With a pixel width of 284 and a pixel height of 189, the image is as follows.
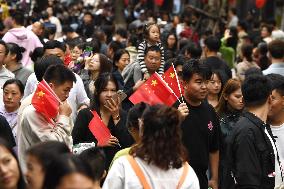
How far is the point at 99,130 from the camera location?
711cm

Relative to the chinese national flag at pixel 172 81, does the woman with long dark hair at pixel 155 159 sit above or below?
above

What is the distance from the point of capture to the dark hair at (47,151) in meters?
4.34

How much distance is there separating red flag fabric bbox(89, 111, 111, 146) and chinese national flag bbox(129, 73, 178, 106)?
1.87ft

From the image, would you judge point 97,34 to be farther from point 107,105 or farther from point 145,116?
point 145,116

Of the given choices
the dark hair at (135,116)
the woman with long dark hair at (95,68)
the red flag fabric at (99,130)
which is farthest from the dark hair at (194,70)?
the woman with long dark hair at (95,68)

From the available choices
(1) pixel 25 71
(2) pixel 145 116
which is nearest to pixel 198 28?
(1) pixel 25 71

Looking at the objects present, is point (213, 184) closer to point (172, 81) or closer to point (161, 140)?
point (172, 81)

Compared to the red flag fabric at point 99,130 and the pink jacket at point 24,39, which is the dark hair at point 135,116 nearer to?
the red flag fabric at point 99,130

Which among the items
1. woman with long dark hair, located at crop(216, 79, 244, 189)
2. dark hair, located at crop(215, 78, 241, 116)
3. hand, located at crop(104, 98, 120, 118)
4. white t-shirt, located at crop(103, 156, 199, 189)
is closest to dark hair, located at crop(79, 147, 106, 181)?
white t-shirt, located at crop(103, 156, 199, 189)

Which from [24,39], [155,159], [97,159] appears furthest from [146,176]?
[24,39]

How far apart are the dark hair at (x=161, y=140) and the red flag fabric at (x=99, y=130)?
1.97m

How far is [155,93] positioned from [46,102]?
1047mm

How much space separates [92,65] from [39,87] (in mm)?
3421

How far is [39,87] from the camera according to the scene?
21.0ft
